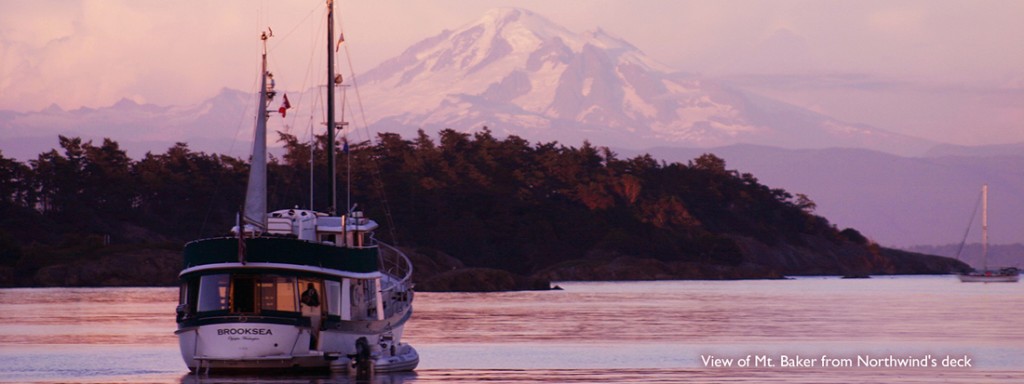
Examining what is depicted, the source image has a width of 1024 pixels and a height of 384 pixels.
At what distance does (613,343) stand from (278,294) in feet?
66.3

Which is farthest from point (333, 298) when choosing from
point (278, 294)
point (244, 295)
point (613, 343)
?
point (613, 343)

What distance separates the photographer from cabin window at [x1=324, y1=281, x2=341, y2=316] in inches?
1770

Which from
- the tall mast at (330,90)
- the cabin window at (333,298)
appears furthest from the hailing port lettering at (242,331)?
the tall mast at (330,90)

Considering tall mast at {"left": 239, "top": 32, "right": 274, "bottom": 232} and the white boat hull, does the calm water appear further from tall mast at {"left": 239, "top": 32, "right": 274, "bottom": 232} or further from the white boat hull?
tall mast at {"left": 239, "top": 32, "right": 274, "bottom": 232}

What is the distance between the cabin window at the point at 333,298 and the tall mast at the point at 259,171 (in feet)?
8.41

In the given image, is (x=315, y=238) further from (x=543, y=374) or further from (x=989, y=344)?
(x=989, y=344)

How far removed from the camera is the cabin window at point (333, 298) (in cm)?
4497

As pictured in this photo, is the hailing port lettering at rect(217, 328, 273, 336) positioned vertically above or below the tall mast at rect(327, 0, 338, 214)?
below

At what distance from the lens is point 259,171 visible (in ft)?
152

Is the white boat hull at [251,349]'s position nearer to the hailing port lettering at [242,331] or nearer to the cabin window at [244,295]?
the hailing port lettering at [242,331]

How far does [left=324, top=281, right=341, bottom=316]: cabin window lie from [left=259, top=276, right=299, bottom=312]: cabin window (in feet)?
4.25

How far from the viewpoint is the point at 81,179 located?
185 meters

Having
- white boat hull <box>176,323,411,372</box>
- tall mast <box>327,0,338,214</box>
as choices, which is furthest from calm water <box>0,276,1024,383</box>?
tall mast <box>327,0,338,214</box>

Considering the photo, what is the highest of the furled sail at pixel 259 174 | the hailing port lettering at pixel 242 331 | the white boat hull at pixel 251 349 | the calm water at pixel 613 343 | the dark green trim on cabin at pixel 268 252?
the furled sail at pixel 259 174
